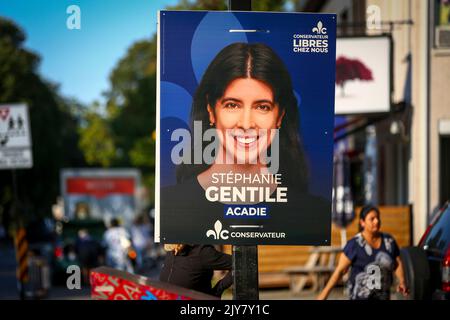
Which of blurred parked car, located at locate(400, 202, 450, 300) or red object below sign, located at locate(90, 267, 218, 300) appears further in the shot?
A: blurred parked car, located at locate(400, 202, 450, 300)

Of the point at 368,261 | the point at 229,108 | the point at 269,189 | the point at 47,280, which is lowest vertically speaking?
the point at 47,280

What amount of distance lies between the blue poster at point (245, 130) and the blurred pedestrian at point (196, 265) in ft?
3.77

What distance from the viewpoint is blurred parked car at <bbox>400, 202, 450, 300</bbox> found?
8.98 metres

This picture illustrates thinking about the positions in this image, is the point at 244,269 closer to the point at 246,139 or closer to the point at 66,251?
the point at 246,139

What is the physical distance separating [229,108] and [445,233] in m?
3.38

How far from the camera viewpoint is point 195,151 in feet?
21.9

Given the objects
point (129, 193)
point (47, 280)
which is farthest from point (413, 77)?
point (129, 193)

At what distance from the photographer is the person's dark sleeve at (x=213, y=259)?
309 inches

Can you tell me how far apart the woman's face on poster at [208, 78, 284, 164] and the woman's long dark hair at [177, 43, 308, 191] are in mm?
43

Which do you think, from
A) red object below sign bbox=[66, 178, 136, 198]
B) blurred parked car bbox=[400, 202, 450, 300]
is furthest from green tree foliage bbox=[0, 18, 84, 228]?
blurred parked car bbox=[400, 202, 450, 300]

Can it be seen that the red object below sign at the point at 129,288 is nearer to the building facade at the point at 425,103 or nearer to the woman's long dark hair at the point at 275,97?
the woman's long dark hair at the point at 275,97

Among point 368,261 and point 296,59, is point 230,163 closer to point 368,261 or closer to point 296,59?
point 296,59

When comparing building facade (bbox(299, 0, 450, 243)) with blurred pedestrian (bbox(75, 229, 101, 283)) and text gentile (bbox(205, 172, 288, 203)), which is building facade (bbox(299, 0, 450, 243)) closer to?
blurred pedestrian (bbox(75, 229, 101, 283))

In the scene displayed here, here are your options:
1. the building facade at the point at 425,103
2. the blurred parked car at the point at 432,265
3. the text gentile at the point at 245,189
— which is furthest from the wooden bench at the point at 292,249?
the text gentile at the point at 245,189
